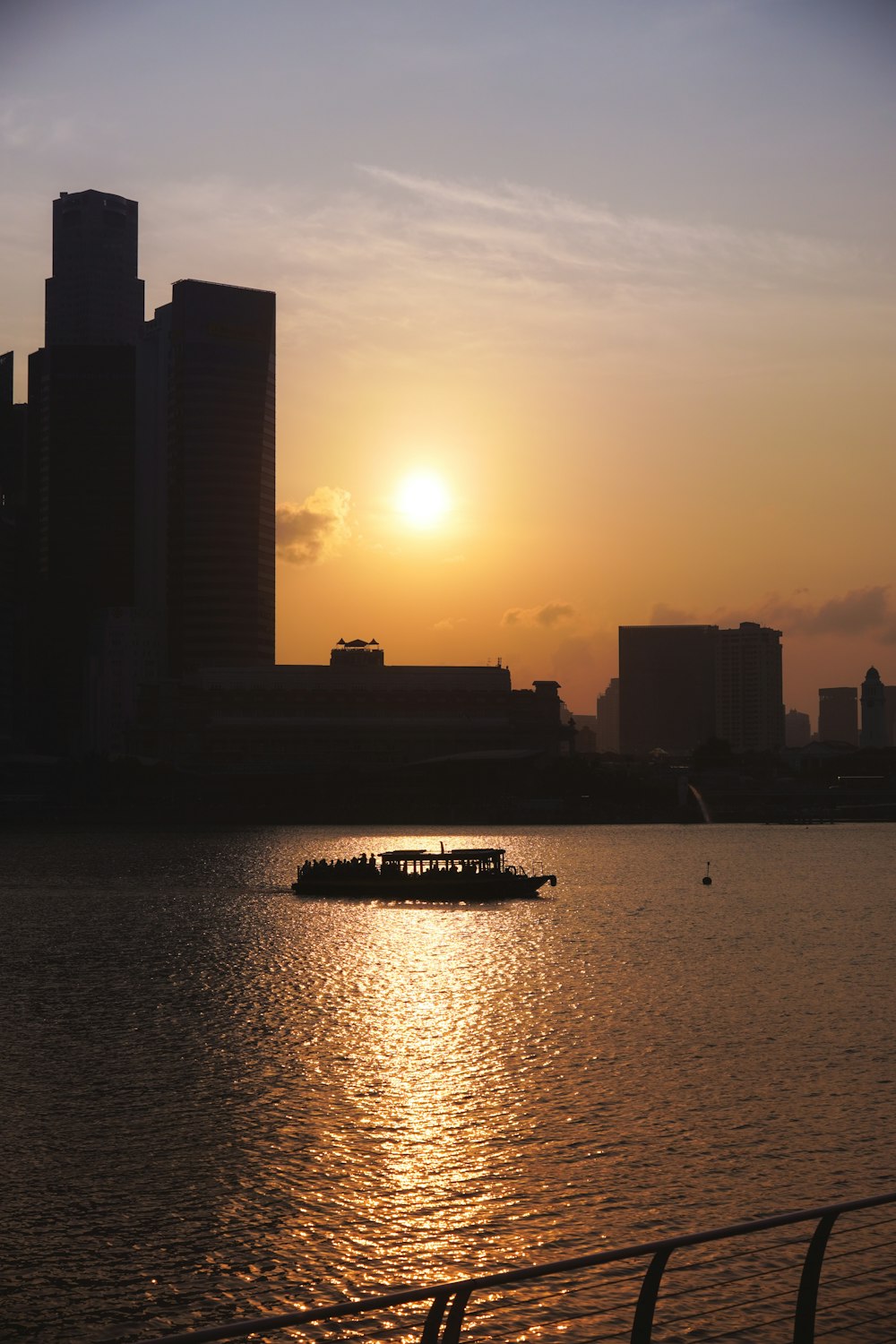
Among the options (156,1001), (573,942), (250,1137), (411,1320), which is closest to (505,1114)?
(250,1137)

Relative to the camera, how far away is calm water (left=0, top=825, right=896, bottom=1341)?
123ft

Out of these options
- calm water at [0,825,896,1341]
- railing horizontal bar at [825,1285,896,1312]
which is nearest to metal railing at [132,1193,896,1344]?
railing horizontal bar at [825,1285,896,1312]

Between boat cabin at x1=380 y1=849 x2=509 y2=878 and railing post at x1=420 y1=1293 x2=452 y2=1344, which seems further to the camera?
boat cabin at x1=380 y1=849 x2=509 y2=878

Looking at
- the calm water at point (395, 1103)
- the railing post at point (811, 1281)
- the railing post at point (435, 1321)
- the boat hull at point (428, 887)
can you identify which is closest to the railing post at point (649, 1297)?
the railing post at point (811, 1281)

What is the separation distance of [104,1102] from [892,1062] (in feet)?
105

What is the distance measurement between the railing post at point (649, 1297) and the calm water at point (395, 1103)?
19823mm

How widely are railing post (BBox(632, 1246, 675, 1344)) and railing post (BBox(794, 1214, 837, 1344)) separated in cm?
183

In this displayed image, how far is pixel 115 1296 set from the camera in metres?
34.4

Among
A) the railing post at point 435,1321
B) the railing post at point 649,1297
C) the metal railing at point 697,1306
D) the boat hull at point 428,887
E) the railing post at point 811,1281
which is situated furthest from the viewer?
the boat hull at point 428,887

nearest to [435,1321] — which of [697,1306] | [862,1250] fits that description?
[862,1250]

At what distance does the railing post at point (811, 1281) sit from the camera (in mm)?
16172

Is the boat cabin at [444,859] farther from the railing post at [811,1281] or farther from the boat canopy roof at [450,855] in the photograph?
the railing post at [811,1281]

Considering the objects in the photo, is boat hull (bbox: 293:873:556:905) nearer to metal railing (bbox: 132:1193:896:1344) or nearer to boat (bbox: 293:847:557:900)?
boat (bbox: 293:847:557:900)

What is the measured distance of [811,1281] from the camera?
17.0 metres
